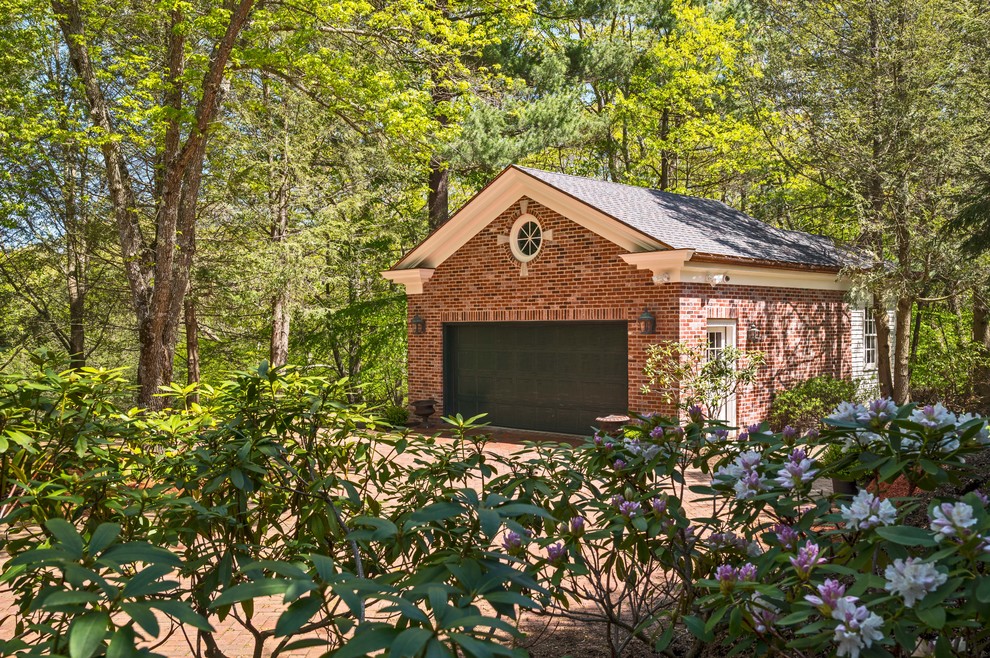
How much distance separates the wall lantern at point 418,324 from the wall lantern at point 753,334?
6.63 metres

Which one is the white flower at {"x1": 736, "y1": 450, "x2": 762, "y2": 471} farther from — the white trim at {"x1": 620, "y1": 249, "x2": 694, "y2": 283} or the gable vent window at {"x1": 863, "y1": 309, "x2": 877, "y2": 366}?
the gable vent window at {"x1": 863, "y1": 309, "x2": 877, "y2": 366}

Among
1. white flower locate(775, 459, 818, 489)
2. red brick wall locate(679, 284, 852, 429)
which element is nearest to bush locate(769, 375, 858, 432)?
red brick wall locate(679, 284, 852, 429)

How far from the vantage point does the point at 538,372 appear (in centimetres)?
1566

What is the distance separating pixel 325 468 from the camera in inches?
150

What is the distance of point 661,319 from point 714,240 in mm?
2530

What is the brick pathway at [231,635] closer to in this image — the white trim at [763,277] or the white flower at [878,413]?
the white flower at [878,413]

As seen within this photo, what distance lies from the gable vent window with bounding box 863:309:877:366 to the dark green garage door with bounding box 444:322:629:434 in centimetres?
765

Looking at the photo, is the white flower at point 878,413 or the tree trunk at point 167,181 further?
the tree trunk at point 167,181

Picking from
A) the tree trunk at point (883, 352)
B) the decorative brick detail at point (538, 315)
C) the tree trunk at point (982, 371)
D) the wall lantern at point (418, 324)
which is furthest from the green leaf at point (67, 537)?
the tree trunk at point (883, 352)

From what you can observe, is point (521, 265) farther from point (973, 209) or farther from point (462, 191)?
point (462, 191)

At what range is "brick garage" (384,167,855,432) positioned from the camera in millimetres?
13922

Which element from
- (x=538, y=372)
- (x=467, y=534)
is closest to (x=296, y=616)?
(x=467, y=534)

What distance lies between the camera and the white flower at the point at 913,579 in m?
1.86

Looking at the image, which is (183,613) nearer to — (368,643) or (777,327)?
(368,643)
